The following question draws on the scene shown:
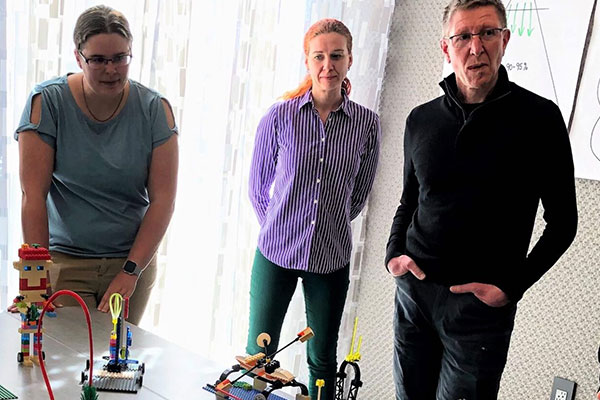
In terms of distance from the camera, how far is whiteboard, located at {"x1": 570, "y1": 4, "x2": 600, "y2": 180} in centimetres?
238

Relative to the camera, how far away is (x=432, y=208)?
5.78ft

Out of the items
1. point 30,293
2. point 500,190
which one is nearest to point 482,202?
point 500,190

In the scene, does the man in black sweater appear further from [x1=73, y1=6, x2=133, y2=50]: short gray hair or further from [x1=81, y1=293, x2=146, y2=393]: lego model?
[x1=73, y1=6, x2=133, y2=50]: short gray hair

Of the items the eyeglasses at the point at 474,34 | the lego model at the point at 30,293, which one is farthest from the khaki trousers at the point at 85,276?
the eyeglasses at the point at 474,34

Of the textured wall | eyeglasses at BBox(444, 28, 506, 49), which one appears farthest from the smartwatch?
the textured wall

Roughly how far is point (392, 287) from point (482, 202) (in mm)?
1472

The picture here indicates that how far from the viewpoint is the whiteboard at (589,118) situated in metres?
2.38

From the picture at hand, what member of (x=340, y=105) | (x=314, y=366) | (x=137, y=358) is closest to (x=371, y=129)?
(x=340, y=105)

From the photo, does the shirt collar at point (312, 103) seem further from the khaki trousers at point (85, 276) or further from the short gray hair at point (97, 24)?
the khaki trousers at point (85, 276)

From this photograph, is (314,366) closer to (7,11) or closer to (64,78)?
(64,78)

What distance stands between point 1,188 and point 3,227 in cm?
13

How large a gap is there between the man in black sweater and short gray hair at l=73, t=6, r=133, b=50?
0.88 meters

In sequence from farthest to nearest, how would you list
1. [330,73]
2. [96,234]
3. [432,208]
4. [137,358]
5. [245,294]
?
1. [245,294]
2. [330,73]
3. [96,234]
4. [432,208]
5. [137,358]

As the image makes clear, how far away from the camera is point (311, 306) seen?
7.77 ft
